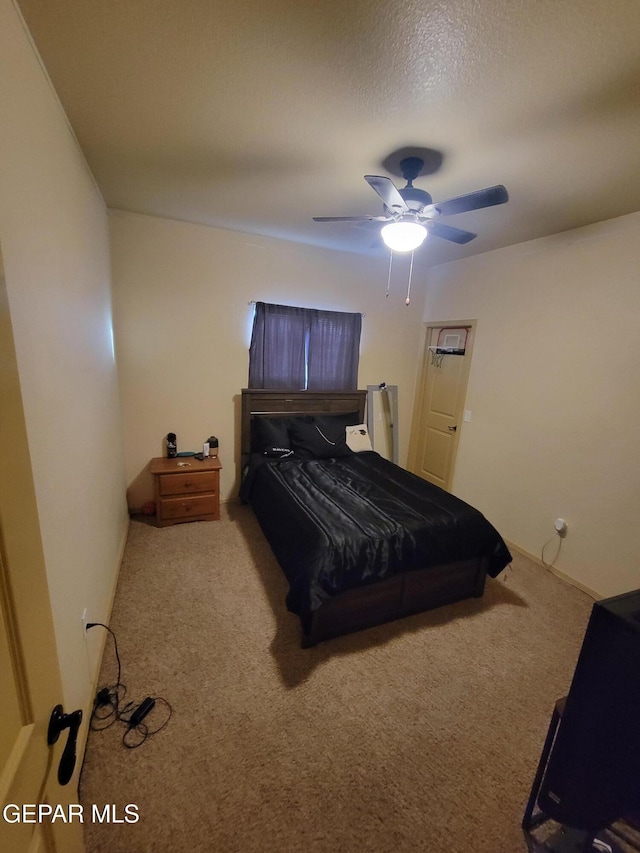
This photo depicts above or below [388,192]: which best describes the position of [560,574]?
below

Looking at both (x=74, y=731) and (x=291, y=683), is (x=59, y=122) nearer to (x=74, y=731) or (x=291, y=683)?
(x=74, y=731)

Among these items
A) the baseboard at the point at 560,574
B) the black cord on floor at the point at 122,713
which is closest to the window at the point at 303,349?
the baseboard at the point at 560,574

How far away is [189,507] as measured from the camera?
3.16 meters

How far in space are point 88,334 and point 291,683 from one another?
213cm

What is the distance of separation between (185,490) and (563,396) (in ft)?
10.6

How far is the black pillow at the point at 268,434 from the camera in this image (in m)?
3.37

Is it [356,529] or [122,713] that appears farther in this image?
[356,529]

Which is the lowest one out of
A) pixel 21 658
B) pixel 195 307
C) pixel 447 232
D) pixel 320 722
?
pixel 320 722

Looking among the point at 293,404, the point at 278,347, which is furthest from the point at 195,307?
the point at 293,404

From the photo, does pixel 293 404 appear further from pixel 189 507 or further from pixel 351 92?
pixel 351 92

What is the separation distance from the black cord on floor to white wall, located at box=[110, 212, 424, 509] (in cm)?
188

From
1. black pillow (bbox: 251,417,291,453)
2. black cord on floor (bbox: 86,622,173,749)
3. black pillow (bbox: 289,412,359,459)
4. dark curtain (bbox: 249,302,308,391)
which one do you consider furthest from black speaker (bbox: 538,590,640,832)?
dark curtain (bbox: 249,302,308,391)

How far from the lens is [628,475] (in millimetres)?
2354

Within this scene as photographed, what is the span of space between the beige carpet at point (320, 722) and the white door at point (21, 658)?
81 centimetres
